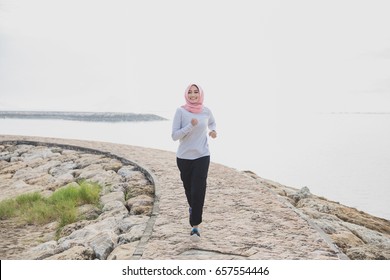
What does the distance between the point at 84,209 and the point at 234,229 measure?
2703mm

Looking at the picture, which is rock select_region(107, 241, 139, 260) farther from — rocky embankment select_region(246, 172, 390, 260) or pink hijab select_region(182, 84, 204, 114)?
rocky embankment select_region(246, 172, 390, 260)

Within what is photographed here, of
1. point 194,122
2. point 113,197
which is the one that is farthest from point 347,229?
point 113,197

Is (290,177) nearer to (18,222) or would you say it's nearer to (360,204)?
(360,204)

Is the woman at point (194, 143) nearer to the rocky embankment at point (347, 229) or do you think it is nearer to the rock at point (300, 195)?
the rocky embankment at point (347, 229)

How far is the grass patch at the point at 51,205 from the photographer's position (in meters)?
6.33

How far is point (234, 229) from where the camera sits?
4715mm

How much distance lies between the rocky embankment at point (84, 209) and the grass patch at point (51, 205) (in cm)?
15

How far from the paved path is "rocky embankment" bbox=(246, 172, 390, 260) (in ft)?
1.32

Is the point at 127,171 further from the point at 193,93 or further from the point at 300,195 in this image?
the point at 193,93

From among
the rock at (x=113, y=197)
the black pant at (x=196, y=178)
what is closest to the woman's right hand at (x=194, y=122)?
the black pant at (x=196, y=178)

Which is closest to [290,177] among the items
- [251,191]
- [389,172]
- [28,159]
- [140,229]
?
[389,172]

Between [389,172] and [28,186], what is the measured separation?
24936mm

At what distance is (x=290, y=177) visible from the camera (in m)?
24.7
